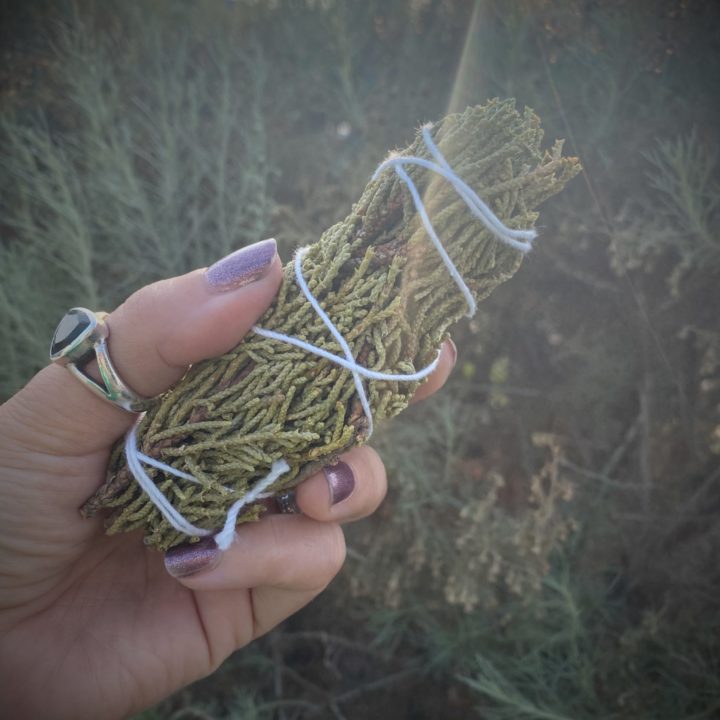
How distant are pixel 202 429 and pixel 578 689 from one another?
2.15 m

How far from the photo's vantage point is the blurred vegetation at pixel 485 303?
2562 millimetres

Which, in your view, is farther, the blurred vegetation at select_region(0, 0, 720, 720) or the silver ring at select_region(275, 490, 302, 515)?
the blurred vegetation at select_region(0, 0, 720, 720)

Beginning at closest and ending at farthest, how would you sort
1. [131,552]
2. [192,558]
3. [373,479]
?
1. [192,558]
2. [373,479]
3. [131,552]

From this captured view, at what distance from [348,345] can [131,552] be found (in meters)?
0.94

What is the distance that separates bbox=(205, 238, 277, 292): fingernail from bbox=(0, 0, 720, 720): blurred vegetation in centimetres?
145

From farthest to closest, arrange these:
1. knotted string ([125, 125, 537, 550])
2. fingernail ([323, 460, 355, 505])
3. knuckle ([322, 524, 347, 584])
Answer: knuckle ([322, 524, 347, 584]) < fingernail ([323, 460, 355, 505]) < knotted string ([125, 125, 537, 550])

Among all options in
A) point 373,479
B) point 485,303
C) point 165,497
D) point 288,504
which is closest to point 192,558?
point 165,497

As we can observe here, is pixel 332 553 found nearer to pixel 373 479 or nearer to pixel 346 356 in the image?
pixel 373 479

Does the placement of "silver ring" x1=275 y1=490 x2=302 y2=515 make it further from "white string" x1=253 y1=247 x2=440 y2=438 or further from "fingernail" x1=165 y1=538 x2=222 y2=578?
"white string" x1=253 y1=247 x2=440 y2=438

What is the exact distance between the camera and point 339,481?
155 centimetres

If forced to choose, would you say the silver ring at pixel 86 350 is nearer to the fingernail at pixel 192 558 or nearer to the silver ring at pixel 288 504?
the fingernail at pixel 192 558

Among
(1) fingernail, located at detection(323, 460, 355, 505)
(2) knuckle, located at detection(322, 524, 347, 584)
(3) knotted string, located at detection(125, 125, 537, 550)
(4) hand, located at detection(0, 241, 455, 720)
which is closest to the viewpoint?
(3) knotted string, located at detection(125, 125, 537, 550)

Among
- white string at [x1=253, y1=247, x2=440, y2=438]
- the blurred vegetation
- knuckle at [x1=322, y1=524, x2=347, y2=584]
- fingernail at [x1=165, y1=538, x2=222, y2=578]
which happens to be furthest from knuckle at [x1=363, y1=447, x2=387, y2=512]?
the blurred vegetation

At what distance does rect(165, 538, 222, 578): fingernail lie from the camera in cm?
147
